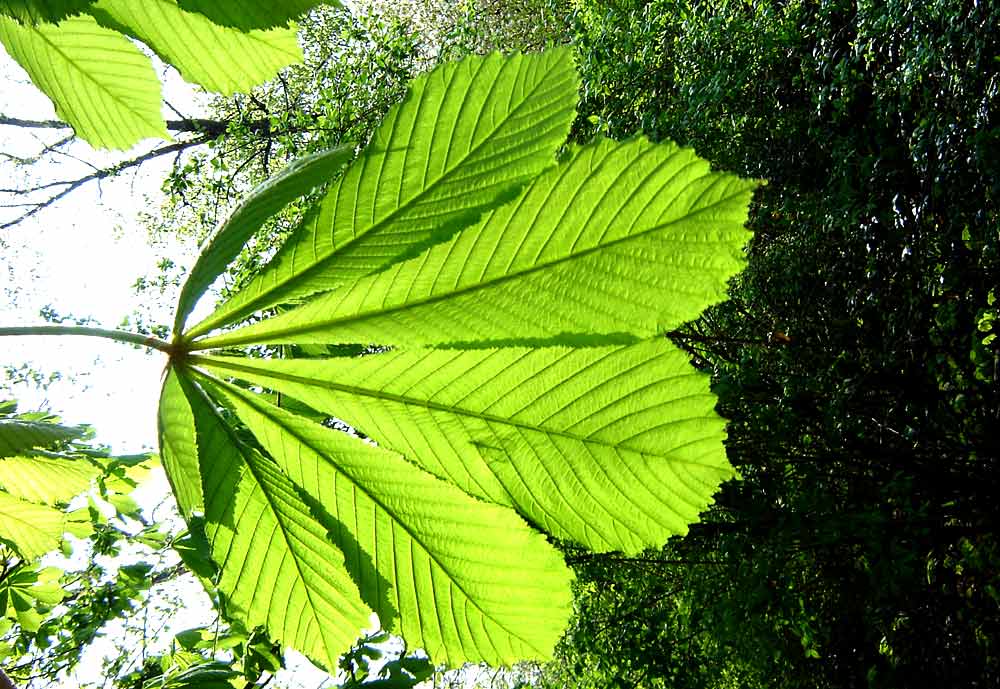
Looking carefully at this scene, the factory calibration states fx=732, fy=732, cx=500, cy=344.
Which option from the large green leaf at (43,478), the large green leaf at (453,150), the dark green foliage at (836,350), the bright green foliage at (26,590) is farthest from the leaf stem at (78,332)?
the dark green foliage at (836,350)

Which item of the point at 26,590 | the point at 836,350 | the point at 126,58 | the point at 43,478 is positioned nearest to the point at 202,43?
the point at 126,58

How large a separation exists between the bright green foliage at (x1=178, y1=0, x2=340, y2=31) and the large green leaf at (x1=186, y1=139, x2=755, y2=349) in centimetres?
16

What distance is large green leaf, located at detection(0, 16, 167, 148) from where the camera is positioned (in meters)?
0.49

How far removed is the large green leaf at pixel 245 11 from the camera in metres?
0.38

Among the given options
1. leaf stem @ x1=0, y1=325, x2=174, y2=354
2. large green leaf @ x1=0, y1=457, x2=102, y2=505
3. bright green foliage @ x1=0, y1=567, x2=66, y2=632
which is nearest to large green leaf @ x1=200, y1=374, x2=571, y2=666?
leaf stem @ x1=0, y1=325, x2=174, y2=354

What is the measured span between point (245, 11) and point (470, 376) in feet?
0.74

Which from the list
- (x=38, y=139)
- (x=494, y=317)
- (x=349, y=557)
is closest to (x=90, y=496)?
(x=349, y=557)

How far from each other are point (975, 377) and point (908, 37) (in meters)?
1.30

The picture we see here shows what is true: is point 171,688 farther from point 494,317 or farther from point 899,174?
point 899,174

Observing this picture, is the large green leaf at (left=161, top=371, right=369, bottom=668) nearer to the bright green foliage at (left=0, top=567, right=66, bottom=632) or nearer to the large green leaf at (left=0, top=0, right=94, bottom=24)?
the large green leaf at (left=0, top=0, right=94, bottom=24)

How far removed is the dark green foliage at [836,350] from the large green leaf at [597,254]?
2.35 metres

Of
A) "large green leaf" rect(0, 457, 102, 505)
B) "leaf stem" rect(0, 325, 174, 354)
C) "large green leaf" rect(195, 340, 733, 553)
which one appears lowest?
→ "large green leaf" rect(195, 340, 733, 553)

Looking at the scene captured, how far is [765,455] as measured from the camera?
3.36 metres

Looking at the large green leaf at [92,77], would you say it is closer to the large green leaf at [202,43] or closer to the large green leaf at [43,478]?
the large green leaf at [202,43]
